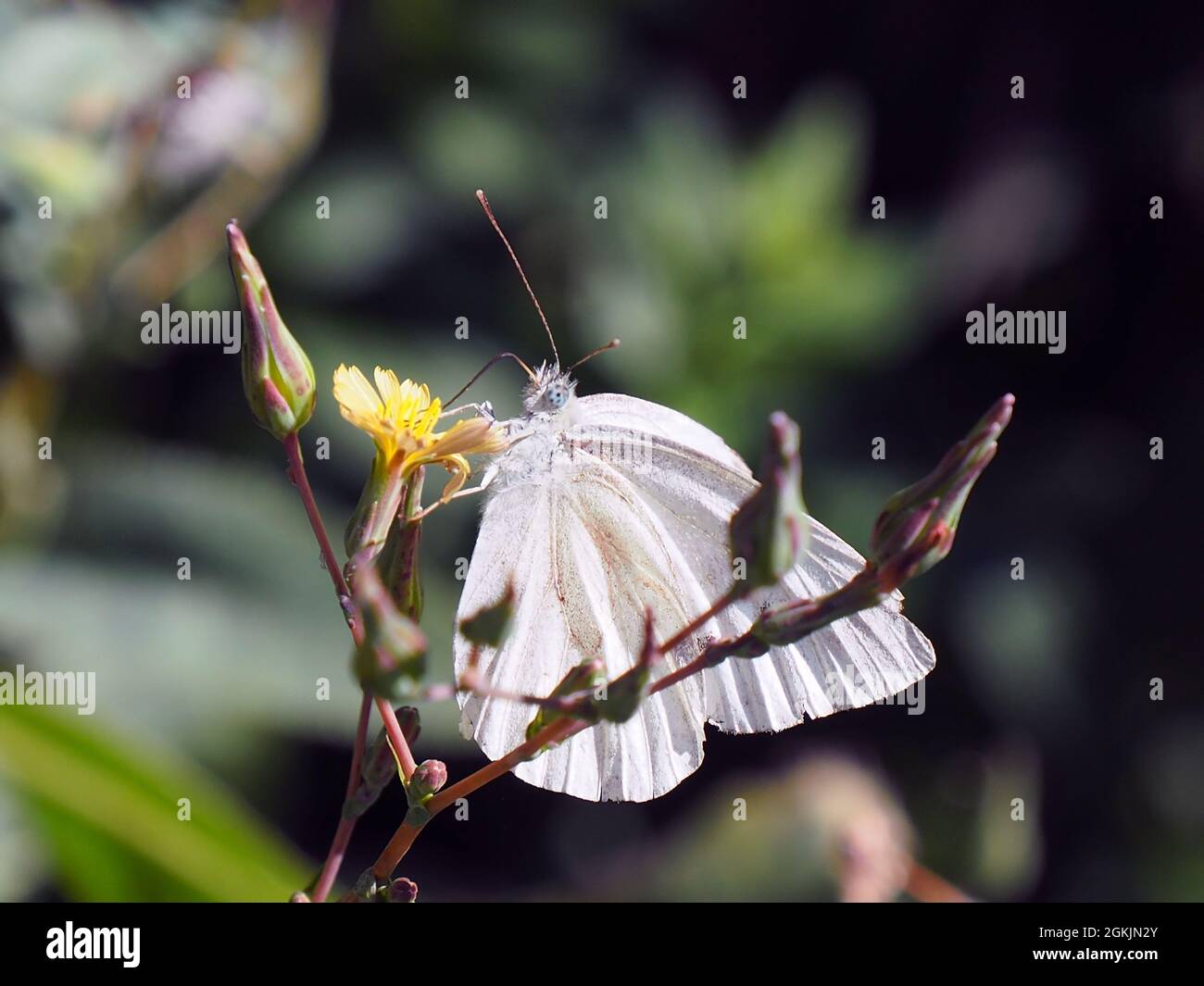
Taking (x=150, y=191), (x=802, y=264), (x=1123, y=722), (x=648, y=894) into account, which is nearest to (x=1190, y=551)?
(x=1123, y=722)

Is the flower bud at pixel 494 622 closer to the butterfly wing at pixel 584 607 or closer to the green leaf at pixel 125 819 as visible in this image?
the butterfly wing at pixel 584 607

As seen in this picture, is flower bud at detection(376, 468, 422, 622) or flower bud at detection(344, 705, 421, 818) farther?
flower bud at detection(376, 468, 422, 622)

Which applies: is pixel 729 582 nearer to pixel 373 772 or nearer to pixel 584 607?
pixel 584 607

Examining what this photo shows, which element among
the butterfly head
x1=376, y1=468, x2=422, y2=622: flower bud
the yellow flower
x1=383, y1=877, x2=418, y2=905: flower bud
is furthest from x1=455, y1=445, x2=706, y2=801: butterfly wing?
x1=383, y1=877, x2=418, y2=905: flower bud

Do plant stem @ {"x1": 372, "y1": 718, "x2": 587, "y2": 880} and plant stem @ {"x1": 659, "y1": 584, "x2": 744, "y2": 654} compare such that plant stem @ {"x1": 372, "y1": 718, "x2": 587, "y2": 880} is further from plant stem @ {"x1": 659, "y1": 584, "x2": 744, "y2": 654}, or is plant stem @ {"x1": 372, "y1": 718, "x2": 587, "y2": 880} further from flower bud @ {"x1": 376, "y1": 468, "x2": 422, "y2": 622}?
flower bud @ {"x1": 376, "y1": 468, "x2": 422, "y2": 622}

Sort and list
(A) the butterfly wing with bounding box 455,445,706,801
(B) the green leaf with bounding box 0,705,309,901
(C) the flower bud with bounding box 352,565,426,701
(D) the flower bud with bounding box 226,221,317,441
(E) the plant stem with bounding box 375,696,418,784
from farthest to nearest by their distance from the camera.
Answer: (A) the butterfly wing with bounding box 455,445,706,801, (B) the green leaf with bounding box 0,705,309,901, (D) the flower bud with bounding box 226,221,317,441, (E) the plant stem with bounding box 375,696,418,784, (C) the flower bud with bounding box 352,565,426,701

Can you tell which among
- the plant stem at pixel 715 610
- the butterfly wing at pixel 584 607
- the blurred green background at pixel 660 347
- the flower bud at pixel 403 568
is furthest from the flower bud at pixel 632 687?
the blurred green background at pixel 660 347
